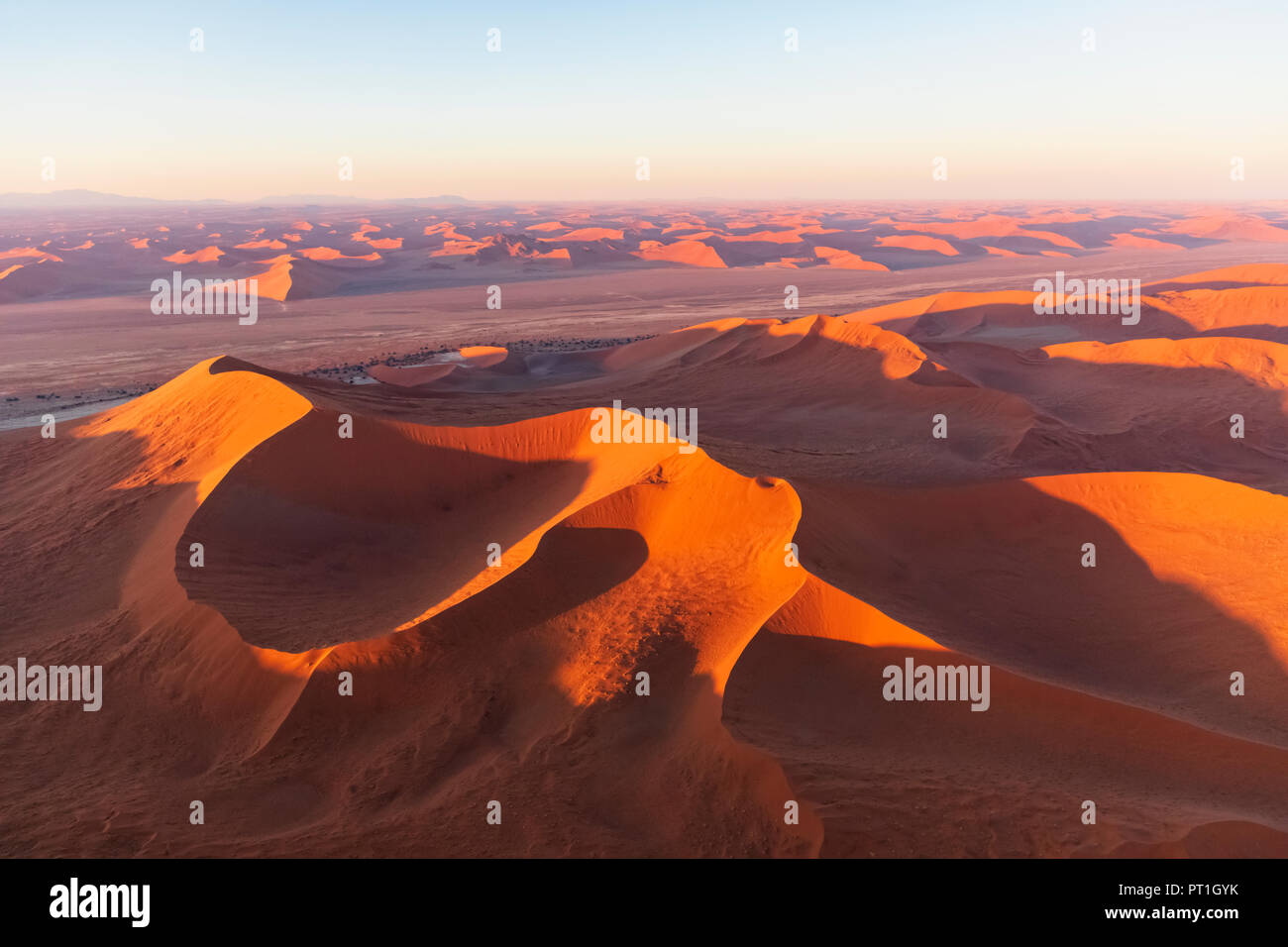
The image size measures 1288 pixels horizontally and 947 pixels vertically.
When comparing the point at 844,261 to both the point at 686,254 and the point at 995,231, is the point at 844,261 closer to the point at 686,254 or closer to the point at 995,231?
the point at 686,254

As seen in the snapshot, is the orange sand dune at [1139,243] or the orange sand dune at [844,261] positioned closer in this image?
the orange sand dune at [844,261]

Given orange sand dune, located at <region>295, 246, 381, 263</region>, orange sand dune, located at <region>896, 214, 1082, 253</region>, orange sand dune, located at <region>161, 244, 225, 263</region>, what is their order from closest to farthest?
orange sand dune, located at <region>161, 244, 225, 263</region> → orange sand dune, located at <region>295, 246, 381, 263</region> → orange sand dune, located at <region>896, 214, 1082, 253</region>

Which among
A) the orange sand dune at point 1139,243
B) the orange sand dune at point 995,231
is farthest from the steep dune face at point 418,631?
the orange sand dune at point 1139,243

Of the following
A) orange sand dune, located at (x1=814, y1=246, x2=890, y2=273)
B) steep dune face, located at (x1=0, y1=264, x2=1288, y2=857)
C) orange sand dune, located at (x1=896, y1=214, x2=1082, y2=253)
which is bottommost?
steep dune face, located at (x1=0, y1=264, x2=1288, y2=857)

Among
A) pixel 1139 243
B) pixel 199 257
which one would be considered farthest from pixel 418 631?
pixel 1139 243

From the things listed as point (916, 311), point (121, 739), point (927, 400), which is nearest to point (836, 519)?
point (121, 739)

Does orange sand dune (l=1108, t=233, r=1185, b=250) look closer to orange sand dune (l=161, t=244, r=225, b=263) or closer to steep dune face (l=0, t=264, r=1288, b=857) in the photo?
steep dune face (l=0, t=264, r=1288, b=857)

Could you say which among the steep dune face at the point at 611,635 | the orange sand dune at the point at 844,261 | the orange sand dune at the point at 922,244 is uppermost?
the orange sand dune at the point at 922,244

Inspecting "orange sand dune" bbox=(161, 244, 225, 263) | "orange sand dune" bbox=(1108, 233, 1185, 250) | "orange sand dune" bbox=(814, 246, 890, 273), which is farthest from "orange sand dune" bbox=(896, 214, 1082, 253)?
"orange sand dune" bbox=(161, 244, 225, 263)

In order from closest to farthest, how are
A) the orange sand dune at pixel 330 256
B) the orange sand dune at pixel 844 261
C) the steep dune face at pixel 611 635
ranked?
the steep dune face at pixel 611 635 → the orange sand dune at pixel 844 261 → the orange sand dune at pixel 330 256

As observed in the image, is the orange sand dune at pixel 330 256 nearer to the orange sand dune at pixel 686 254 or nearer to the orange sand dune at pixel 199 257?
the orange sand dune at pixel 199 257
